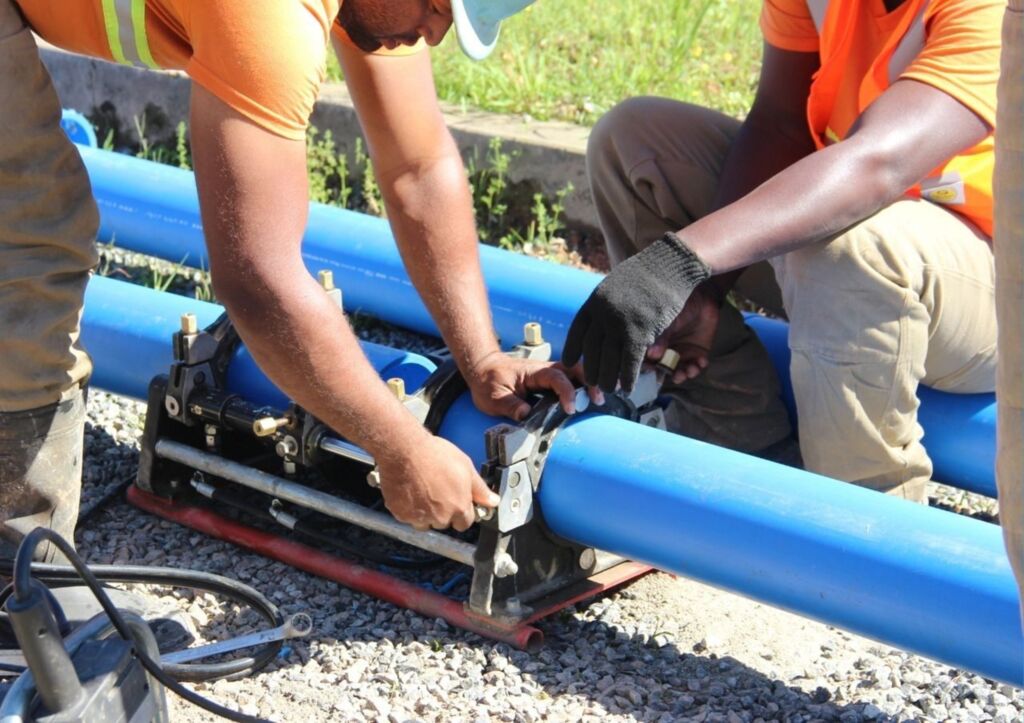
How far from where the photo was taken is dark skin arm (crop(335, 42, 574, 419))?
9.31ft

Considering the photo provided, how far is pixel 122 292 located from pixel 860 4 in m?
1.85

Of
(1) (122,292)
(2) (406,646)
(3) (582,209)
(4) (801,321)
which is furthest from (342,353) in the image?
(3) (582,209)

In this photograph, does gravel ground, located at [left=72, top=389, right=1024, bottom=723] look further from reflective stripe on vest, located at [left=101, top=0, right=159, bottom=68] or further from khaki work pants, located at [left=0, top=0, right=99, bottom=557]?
reflective stripe on vest, located at [left=101, top=0, right=159, bottom=68]

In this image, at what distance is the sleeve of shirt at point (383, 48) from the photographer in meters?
2.66

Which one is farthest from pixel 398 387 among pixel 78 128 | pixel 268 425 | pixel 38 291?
pixel 78 128

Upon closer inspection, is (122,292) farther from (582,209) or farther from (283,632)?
(582,209)

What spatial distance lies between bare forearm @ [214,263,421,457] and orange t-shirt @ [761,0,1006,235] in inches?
50.6

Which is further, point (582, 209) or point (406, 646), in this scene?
point (582, 209)

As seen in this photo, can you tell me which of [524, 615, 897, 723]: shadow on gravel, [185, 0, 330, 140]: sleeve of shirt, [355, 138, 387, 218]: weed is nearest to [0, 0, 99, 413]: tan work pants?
[185, 0, 330, 140]: sleeve of shirt

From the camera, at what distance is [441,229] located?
2.92 metres

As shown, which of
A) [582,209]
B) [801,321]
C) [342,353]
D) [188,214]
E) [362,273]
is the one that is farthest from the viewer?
[582,209]

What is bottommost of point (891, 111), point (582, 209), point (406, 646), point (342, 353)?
point (406, 646)

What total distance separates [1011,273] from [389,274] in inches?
103

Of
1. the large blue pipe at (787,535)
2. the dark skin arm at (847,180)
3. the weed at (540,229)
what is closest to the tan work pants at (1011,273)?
the large blue pipe at (787,535)
